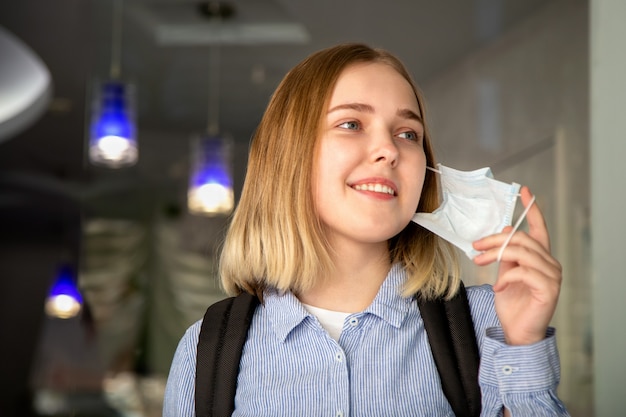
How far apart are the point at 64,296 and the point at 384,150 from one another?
5.32m

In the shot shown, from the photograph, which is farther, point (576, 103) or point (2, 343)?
point (2, 343)

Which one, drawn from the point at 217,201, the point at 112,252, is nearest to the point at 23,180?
the point at 112,252

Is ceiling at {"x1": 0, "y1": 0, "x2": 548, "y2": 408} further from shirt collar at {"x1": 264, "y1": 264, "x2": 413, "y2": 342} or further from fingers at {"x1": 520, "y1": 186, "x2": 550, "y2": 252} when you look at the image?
fingers at {"x1": 520, "y1": 186, "x2": 550, "y2": 252}

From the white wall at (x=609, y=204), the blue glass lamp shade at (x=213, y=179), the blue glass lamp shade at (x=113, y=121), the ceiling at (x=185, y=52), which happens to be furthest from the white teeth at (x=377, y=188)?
the blue glass lamp shade at (x=213, y=179)

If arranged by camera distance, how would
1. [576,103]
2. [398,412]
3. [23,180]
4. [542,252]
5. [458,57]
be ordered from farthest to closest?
[23,180]
[458,57]
[576,103]
[398,412]
[542,252]

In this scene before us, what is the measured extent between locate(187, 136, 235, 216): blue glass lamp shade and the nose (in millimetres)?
3966

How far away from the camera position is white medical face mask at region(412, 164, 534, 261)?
1.29 metres

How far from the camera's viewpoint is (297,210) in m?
1.56

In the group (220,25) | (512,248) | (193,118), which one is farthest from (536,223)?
(193,118)

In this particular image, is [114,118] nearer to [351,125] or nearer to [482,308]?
[351,125]

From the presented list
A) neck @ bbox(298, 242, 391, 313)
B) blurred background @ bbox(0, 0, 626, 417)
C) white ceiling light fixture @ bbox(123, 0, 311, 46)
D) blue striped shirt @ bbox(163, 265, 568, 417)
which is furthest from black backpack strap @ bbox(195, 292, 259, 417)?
white ceiling light fixture @ bbox(123, 0, 311, 46)

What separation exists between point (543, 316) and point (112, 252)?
15.7ft

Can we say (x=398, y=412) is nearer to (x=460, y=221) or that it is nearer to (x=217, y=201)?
(x=460, y=221)

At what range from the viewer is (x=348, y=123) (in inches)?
59.2
